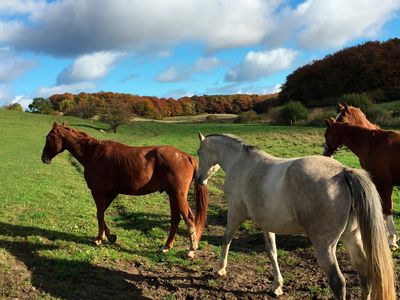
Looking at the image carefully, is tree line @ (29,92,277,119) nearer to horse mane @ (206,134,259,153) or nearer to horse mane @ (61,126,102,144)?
horse mane @ (61,126,102,144)

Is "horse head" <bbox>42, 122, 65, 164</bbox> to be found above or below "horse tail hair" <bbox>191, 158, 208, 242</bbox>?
above

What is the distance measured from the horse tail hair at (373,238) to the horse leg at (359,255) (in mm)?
407

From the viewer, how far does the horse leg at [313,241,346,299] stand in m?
4.91

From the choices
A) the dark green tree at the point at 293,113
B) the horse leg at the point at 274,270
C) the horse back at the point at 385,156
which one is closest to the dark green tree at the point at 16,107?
the dark green tree at the point at 293,113

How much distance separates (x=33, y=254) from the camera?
7.61 m

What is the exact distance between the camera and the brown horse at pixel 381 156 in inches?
318

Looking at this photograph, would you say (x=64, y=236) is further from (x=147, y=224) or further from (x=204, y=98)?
(x=204, y=98)

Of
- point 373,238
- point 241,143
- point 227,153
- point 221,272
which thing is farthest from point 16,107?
point 373,238

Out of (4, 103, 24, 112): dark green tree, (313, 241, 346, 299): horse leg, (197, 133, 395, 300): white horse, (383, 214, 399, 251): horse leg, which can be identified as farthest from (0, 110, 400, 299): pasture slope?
(4, 103, 24, 112): dark green tree

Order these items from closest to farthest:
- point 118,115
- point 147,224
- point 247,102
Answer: point 147,224 → point 118,115 → point 247,102

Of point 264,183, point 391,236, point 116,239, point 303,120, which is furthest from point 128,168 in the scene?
point 303,120

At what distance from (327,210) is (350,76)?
237 feet

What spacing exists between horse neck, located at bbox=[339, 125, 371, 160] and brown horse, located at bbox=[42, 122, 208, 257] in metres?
3.34

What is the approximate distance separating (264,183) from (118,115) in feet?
165
